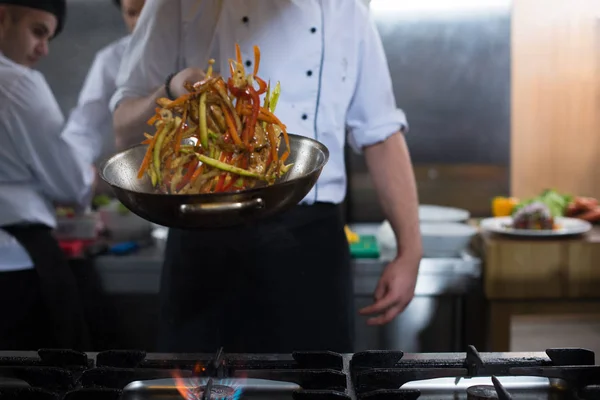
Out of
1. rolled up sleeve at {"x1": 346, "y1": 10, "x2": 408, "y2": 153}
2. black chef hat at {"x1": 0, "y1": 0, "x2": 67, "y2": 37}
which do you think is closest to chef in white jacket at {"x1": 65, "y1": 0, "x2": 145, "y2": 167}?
black chef hat at {"x1": 0, "y1": 0, "x2": 67, "y2": 37}

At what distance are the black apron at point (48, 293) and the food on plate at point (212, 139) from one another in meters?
0.92

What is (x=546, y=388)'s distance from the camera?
3.25 feet

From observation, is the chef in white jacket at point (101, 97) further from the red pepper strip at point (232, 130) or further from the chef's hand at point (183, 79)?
the red pepper strip at point (232, 130)

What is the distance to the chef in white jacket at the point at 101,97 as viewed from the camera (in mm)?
1807

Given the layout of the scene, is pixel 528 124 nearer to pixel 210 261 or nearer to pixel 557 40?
pixel 557 40

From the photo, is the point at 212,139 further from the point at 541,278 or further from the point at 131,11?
the point at 541,278

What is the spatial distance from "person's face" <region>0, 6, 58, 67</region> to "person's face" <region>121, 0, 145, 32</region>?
179 mm

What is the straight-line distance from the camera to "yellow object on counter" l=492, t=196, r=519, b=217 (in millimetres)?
2154

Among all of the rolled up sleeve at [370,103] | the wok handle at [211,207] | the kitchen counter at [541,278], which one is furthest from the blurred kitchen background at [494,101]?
the wok handle at [211,207]

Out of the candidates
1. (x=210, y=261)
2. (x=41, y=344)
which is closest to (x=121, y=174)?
(x=210, y=261)

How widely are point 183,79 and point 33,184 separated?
2.03 ft

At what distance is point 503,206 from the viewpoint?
7.11 ft

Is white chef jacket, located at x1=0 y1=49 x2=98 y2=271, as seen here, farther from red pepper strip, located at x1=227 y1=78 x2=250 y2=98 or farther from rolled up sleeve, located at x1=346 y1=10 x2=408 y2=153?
red pepper strip, located at x1=227 y1=78 x2=250 y2=98

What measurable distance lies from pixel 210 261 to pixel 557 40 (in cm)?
135
